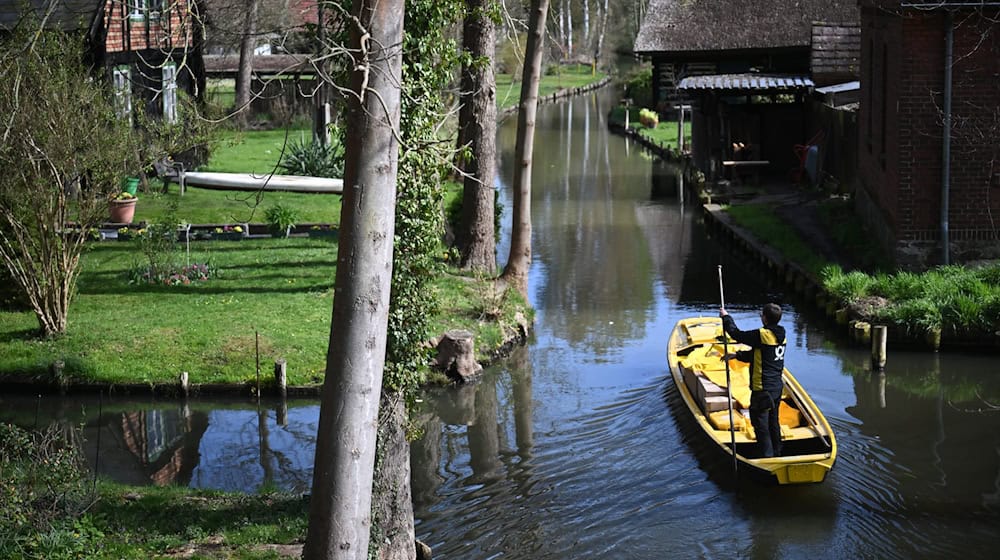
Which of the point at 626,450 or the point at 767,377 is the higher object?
the point at 767,377

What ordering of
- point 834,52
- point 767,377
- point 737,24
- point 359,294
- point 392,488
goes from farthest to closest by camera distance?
point 737,24 < point 834,52 < point 767,377 < point 392,488 < point 359,294

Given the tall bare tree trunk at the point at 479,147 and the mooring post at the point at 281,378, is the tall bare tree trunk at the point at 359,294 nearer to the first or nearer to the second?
the mooring post at the point at 281,378

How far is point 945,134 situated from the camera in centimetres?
1867

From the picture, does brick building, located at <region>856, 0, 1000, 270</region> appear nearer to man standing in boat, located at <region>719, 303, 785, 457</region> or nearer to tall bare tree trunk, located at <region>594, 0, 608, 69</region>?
man standing in boat, located at <region>719, 303, 785, 457</region>

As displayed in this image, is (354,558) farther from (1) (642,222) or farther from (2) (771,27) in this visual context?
(2) (771,27)

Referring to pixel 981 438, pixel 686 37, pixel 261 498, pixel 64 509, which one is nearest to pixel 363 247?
pixel 64 509

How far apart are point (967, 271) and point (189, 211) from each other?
15.5 m

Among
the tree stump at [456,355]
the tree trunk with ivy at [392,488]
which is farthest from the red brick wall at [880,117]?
the tree trunk with ivy at [392,488]

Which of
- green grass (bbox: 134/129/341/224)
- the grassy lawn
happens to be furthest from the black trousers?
green grass (bbox: 134/129/341/224)

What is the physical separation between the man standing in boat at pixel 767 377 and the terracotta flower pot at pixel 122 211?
1510cm

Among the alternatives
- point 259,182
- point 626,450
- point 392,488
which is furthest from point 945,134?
point 259,182

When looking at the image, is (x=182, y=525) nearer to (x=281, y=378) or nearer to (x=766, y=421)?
(x=281, y=378)

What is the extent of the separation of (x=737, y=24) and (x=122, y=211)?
19948mm

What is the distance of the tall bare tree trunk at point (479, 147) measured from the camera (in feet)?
63.4
